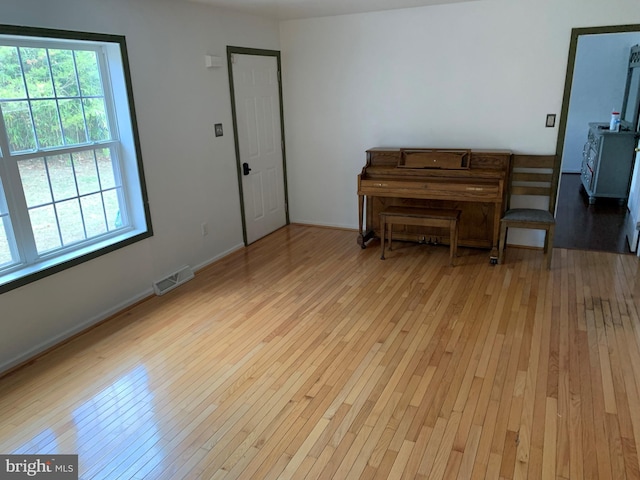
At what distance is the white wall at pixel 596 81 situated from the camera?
23.2ft

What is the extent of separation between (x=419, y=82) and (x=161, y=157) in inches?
103

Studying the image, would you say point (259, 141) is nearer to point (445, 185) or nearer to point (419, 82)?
point (419, 82)

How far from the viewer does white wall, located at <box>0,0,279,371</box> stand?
9.40ft

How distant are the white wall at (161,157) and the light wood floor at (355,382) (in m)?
0.22

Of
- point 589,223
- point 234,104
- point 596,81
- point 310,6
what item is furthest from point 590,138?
point 234,104

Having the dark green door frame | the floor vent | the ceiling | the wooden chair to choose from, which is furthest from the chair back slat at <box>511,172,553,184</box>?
the floor vent

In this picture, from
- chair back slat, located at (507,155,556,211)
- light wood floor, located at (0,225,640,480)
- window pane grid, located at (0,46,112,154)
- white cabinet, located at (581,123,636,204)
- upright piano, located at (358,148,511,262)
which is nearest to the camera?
light wood floor, located at (0,225,640,480)

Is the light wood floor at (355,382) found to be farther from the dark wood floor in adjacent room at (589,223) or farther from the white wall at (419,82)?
the white wall at (419,82)

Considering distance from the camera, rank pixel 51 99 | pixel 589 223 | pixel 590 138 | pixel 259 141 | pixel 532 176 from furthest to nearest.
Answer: pixel 590 138, pixel 589 223, pixel 259 141, pixel 532 176, pixel 51 99

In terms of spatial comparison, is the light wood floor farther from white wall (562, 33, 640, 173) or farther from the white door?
white wall (562, 33, 640, 173)

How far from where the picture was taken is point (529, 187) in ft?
14.4

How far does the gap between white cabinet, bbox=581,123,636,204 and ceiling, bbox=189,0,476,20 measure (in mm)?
3001

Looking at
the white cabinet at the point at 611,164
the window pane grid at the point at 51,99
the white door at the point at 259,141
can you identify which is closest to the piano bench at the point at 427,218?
the white door at the point at 259,141

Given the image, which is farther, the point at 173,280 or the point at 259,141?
the point at 259,141
